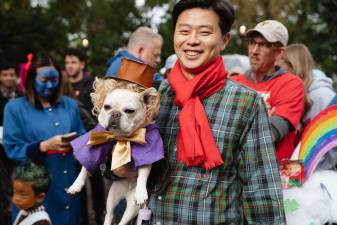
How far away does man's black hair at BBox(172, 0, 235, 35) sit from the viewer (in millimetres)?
2684

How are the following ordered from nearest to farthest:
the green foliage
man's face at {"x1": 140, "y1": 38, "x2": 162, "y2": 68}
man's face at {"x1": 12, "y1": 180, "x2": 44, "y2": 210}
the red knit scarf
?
1. the red knit scarf
2. man's face at {"x1": 12, "y1": 180, "x2": 44, "y2": 210}
3. man's face at {"x1": 140, "y1": 38, "x2": 162, "y2": 68}
4. the green foliage

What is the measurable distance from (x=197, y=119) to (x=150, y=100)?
0.26 meters

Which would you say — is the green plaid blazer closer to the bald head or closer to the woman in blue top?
the woman in blue top

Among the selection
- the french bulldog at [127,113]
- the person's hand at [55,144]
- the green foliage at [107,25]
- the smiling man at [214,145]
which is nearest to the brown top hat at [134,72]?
the french bulldog at [127,113]

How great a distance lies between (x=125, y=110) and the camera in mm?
2654

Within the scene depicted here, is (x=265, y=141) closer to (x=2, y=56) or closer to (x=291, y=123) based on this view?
(x=291, y=123)

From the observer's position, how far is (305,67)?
17.4 ft

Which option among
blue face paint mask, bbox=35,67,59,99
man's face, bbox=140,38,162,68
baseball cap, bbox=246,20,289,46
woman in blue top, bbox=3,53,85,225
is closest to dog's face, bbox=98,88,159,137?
baseball cap, bbox=246,20,289,46

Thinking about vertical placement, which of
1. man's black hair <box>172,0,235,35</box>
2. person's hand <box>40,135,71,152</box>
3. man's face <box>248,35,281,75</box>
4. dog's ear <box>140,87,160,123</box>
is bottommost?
person's hand <box>40,135,71,152</box>

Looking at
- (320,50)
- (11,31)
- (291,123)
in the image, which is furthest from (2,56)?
(291,123)

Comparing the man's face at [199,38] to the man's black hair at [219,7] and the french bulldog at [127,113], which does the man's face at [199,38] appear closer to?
the man's black hair at [219,7]

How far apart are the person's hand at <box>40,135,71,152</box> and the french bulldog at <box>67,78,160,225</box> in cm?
177

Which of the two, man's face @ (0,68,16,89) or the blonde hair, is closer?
the blonde hair

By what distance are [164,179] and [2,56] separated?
19.8 m
